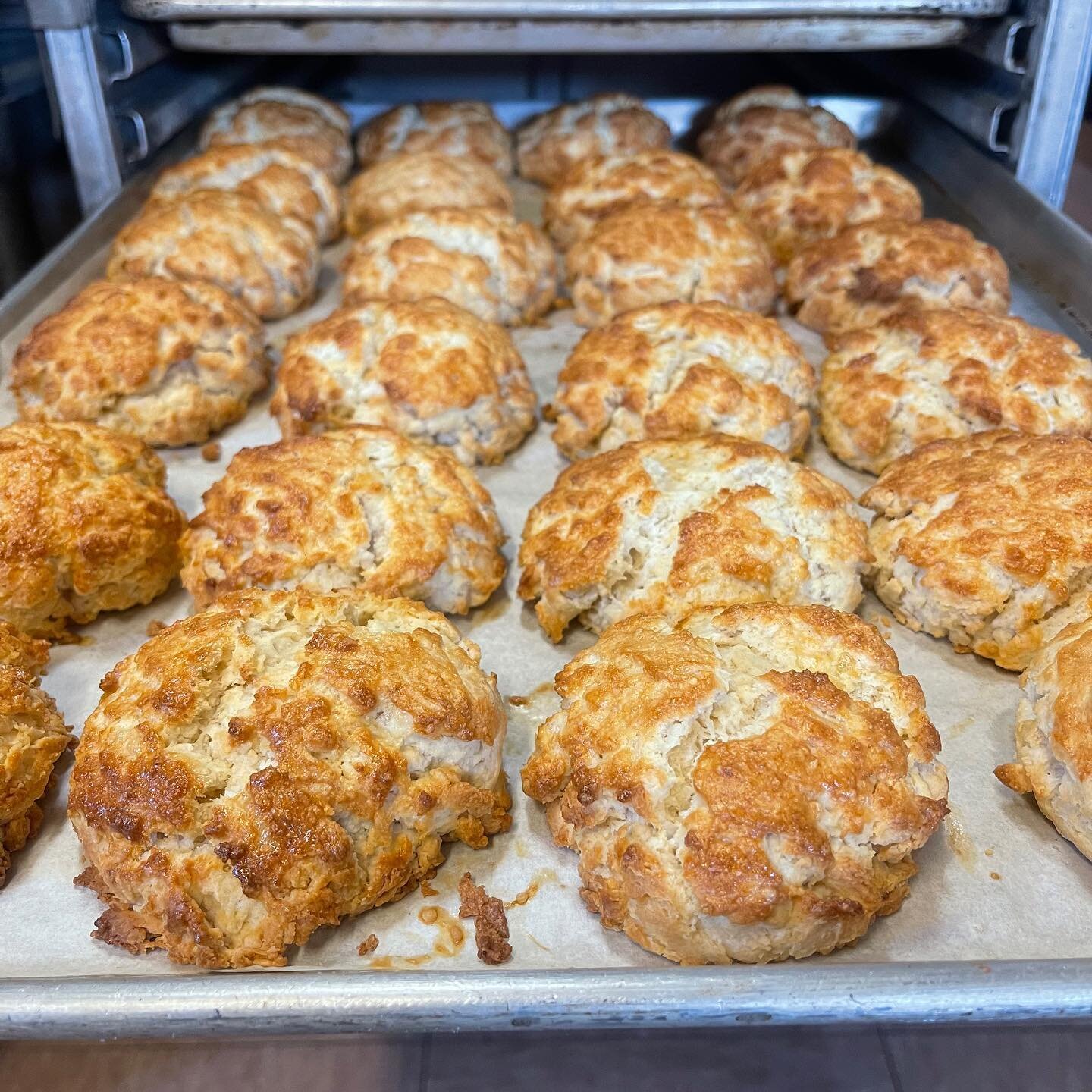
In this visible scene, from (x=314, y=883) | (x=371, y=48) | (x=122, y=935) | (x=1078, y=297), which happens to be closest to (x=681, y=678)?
(x=314, y=883)

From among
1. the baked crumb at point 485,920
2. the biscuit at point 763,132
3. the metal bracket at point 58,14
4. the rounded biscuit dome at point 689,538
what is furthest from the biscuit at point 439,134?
the baked crumb at point 485,920

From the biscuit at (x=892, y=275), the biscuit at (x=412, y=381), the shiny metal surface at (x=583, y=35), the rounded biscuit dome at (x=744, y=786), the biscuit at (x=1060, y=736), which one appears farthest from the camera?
the shiny metal surface at (x=583, y=35)

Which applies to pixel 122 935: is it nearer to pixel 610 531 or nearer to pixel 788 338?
pixel 610 531

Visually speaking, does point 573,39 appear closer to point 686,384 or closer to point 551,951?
point 686,384

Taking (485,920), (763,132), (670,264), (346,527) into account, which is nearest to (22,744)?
(346,527)

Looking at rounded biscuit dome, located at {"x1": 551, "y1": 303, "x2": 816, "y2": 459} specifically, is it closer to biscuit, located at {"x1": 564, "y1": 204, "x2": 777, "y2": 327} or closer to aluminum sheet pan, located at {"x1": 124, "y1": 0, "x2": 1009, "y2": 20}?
biscuit, located at {"x1": 564, "y1": 204, "x2": 777, "y2": 327}

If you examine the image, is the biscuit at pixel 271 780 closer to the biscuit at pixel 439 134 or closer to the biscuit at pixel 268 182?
the biscuit at pixel 268 182
